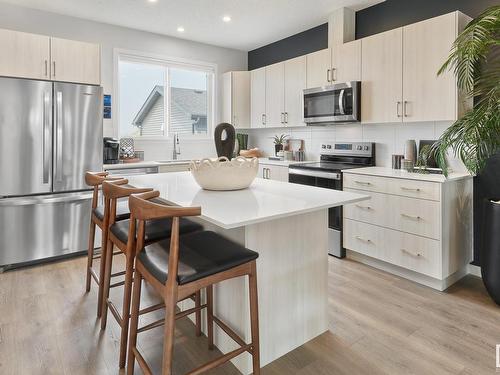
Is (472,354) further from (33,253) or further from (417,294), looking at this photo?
(33,253)

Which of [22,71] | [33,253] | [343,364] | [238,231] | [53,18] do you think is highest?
[53,18]

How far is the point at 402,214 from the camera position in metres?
2.94

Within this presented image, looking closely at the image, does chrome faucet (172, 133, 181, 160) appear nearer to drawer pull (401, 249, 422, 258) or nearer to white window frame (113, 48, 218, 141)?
white window frame (113, 48, 218, 141)

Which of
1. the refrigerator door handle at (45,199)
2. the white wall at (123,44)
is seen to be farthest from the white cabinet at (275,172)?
the refrigerator door handle at (45,199)

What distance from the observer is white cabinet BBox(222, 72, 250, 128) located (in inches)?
199

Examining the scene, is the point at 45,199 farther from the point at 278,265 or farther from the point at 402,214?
the point at 402,214

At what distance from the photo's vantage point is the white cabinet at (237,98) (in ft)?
16.6

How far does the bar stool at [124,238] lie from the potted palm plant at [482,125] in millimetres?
1956

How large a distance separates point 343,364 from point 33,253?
2.97 metres

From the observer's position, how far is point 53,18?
386 cm

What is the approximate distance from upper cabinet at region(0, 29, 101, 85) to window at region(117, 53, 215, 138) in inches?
32.7

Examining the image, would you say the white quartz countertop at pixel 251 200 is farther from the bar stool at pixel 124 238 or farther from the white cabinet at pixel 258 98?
the white cabinet at pixel 258 98

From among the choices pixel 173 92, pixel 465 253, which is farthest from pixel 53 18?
pixel 465 253

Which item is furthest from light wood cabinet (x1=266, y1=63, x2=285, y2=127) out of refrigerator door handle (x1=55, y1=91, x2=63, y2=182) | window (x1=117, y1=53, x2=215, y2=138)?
refrigerator door handle (x1=55, y1=91, x2=63, y2=182)
